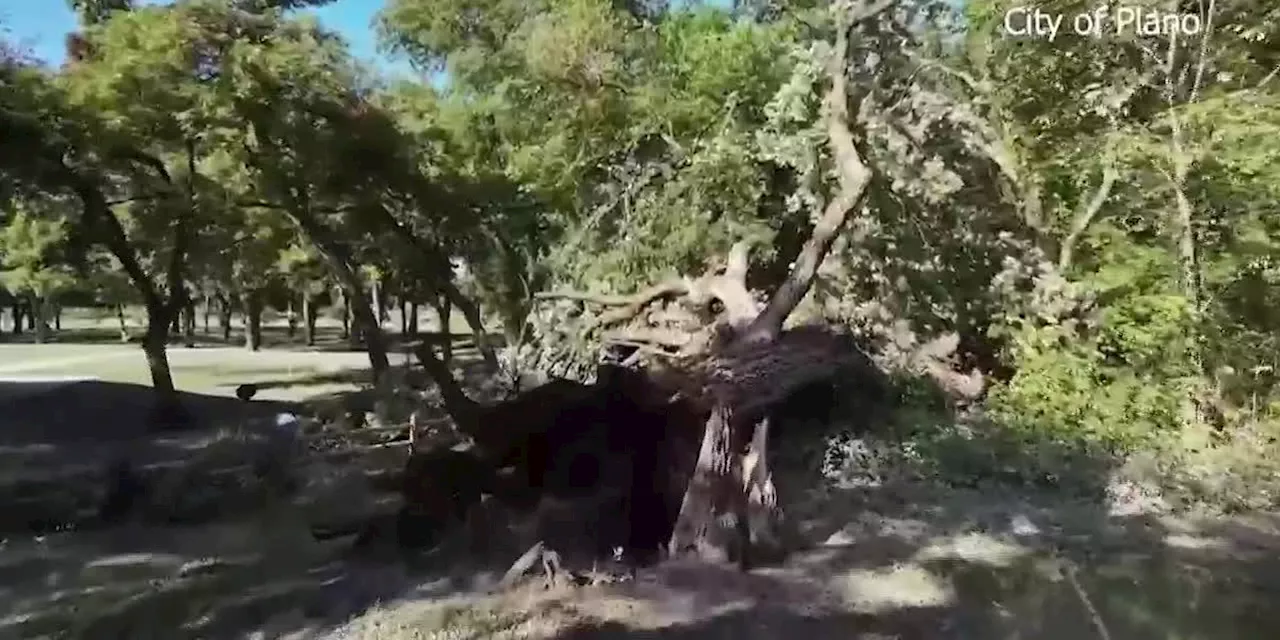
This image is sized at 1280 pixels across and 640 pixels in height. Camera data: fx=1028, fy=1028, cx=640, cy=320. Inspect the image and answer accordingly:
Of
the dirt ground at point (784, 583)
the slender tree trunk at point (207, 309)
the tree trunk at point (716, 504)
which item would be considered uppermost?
the slender tree trunk at point (207, 309)

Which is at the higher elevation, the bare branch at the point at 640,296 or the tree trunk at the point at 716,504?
the bare branch at the point at 640,296

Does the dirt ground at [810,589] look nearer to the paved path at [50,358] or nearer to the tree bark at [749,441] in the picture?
the tree bark at [749,441]

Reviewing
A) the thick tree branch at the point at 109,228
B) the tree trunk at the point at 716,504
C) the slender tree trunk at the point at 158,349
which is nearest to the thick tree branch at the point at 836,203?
the tree trunk at the point at 716,504

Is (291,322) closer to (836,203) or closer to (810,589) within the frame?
(836,203)

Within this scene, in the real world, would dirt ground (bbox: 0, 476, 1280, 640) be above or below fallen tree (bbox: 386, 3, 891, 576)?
below

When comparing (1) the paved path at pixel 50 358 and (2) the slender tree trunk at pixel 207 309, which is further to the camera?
(2) the slender tree trunk at pixel 207 309

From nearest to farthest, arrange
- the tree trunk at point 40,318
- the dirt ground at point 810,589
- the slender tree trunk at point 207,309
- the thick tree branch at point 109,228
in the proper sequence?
the dirt ground at point 810,589 → the thick tree branch at point 109,228 → the tree trunk at point 40,318 → the slender tree trunk at point 207,309

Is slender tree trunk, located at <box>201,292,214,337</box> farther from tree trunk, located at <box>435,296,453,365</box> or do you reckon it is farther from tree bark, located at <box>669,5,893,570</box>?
tree bark, located at <box>669,5,893,570</box>

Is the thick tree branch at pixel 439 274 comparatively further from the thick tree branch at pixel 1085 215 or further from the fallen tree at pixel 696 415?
the thick tree branch at pixel 1085 215

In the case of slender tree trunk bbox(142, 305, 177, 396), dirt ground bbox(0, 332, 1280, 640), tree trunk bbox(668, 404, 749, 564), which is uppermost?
slender tree trunk bbox(142, 305, 177, 396)

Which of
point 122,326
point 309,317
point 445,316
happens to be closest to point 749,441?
point 445,316

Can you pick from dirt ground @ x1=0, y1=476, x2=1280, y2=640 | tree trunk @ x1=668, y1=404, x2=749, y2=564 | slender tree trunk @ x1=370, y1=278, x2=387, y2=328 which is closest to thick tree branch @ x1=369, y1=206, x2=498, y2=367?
slender tree trunk @ x1=370, y1=278, x2=387, y2=328

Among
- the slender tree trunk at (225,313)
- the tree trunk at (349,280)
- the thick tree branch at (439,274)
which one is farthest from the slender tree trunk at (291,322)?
the tree trunk at (349,280)

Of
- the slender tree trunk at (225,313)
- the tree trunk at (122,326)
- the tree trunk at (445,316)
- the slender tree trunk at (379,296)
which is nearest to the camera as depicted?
the tree trunk at (445,316)
